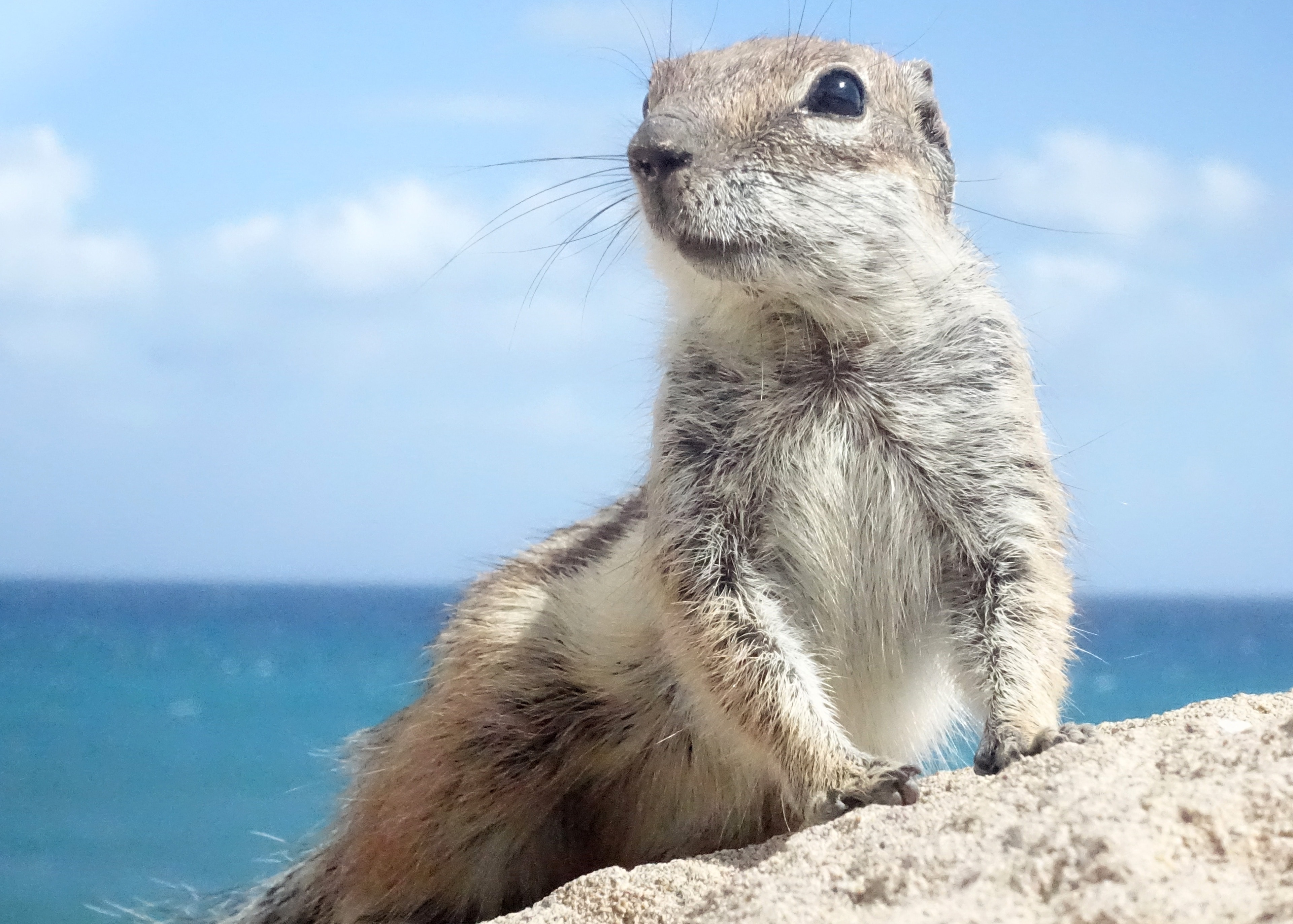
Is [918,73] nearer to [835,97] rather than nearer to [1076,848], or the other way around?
[835,97]

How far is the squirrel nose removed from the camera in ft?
10.5

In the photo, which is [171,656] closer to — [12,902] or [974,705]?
[12,902]

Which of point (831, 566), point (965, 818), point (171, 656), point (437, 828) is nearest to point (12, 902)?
point (437, 828)

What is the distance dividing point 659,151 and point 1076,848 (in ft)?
6.93

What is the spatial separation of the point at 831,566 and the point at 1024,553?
57 cm

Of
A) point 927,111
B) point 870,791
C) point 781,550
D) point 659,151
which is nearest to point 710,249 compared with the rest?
point 659,151

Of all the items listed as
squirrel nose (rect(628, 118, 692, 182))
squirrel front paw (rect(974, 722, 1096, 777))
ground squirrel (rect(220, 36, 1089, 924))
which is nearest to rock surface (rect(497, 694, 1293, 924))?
squirrel front paw (rect(974, 722, 1096, 777))

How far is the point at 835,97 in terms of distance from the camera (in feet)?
11.6

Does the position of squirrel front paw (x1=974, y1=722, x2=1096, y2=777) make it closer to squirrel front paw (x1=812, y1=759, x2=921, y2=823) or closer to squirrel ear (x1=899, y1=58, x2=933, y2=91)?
squirrel front paw (x1=812, y1=759, x2=921, y2=823)

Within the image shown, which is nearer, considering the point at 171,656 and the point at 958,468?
the point at 958,468

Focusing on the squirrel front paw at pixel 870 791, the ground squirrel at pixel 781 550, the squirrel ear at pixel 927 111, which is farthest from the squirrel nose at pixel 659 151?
the squirrel front paw at pixel 870 791

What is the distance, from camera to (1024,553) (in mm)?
3432

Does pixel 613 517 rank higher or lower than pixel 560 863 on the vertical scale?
higher

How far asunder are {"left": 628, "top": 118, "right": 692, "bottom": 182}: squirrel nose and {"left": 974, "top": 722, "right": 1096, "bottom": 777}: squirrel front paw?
178cm
